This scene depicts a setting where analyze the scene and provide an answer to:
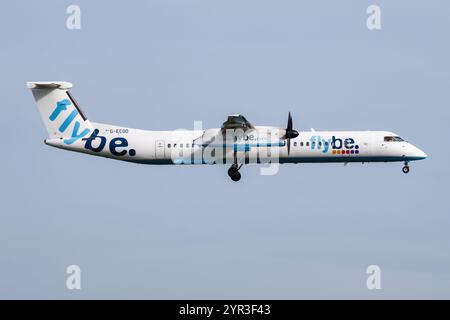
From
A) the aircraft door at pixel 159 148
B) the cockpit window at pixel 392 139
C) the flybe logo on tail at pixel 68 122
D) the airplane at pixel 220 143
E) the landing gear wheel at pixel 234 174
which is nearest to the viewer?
the airplane at pixel 220 143

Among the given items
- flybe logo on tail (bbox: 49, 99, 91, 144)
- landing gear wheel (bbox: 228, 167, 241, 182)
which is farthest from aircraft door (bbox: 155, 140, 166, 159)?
flybe logo on tail (bbox: 49, 99, 91, 144)

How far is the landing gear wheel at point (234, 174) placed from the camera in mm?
83125

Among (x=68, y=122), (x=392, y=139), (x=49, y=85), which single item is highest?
(x=49, y=85)

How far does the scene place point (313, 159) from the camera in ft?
272

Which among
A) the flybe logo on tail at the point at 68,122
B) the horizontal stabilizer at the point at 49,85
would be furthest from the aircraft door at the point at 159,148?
the horizontal stabilizer at the point at 49,85

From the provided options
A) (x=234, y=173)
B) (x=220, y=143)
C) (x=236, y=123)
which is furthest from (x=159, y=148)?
(x=236, y=123)

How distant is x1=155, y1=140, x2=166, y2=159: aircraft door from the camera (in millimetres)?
83500

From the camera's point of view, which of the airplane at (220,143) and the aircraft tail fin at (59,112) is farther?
the aircraft tail fin at (59,112)

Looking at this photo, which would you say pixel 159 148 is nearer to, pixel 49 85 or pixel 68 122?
pixel 68 122

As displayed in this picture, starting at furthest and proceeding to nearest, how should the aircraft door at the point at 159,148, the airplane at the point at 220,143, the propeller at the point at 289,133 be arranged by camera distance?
the aircraft door at the point at 159,148 → the airplane at the point at 220,143 → the propeller at the point at 289,133

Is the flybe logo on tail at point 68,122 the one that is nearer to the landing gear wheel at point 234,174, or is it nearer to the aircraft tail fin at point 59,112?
the aircraft tail fin at point 59,112

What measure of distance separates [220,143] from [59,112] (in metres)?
8.50

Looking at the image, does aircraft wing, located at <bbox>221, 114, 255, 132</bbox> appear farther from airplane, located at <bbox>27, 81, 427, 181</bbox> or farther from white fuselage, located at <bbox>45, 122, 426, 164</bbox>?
white fuselage, located at <bbox>45, 122, 426, 164</bbox>

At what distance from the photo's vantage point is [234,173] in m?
83.1
